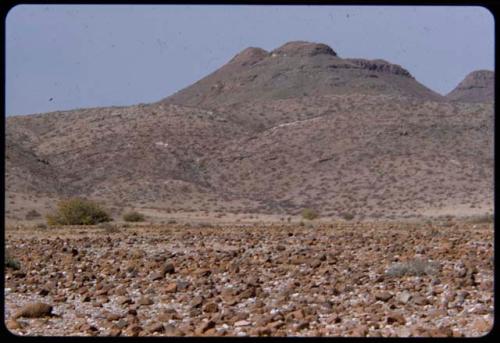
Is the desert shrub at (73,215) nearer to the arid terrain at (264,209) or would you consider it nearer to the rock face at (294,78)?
the arid terrain at (264,209)

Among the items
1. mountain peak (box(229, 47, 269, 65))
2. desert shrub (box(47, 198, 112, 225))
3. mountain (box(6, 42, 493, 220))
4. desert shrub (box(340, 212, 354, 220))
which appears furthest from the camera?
mountain peak (box(229, 47, 269, 65))

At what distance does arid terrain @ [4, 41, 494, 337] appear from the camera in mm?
11305

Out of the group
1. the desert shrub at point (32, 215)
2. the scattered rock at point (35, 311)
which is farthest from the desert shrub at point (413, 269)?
the desert shrub at point (32, 215)

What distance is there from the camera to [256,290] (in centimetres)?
1285

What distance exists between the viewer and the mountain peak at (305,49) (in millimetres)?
112000

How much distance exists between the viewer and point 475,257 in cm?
1716

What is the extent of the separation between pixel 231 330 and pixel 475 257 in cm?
852

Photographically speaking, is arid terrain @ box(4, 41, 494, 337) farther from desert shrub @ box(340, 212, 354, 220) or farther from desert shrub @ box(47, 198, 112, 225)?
desert shrub @ box(47, 198, 112, 225)

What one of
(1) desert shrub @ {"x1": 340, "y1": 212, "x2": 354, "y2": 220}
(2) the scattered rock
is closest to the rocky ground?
(2) the scattered rock

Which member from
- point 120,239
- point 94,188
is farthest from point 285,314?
point 94,188

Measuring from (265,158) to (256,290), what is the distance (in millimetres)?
47938

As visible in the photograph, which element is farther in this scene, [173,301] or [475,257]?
[475,257]

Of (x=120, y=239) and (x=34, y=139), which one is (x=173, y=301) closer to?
Answer: (x=120, y=239)

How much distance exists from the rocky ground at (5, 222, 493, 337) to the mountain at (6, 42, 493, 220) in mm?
27355
